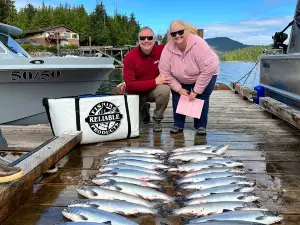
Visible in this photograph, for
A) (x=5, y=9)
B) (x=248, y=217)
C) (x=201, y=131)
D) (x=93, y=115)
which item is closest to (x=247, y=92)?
(x=201, y=131)

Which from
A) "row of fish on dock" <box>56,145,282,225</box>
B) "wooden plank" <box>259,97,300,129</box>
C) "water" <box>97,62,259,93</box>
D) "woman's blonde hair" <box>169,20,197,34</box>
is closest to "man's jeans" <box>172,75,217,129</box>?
"woman's blonde hair" <box>169,20,197,34</box>

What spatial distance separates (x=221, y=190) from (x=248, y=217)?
0.47 metres

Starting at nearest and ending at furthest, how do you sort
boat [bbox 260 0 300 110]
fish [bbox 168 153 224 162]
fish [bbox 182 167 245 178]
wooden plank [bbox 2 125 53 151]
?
fish [bbox 182 167 245 178] → fish [bbox 168 153 224 162] → boat [bbox 260 0 300 110] → wooden plank [bbox 2 125 53 151]

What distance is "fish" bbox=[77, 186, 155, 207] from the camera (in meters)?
2.55

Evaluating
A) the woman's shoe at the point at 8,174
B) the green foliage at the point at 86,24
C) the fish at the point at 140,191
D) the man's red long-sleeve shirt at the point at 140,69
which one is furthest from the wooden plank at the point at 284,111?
the green foliage at the point at 86,24

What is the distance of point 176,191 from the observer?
286cm

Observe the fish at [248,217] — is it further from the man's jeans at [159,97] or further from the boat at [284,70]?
the boat at [284,70]

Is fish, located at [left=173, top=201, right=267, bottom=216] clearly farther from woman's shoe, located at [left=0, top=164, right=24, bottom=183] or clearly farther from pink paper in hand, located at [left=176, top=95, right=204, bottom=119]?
pink paper in hand, located at [left=176, top=95, right=204, bottom=119]

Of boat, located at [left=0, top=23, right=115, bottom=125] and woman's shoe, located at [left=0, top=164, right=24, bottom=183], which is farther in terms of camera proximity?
boat, located at [left=0, top=23, right=115, bottom=125]

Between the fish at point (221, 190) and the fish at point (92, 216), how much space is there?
63 cm

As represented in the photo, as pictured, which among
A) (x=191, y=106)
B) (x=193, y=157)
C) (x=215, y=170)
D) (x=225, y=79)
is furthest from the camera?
(x=225, y=79)

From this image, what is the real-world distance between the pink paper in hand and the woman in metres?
0.08

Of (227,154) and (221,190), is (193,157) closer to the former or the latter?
(227,154)

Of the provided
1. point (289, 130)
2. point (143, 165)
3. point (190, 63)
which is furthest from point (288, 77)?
point (143, 165)
